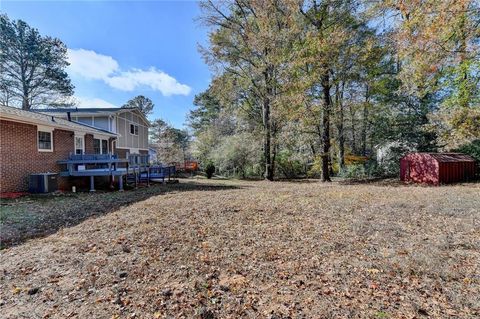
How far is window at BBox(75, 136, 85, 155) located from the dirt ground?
906cm

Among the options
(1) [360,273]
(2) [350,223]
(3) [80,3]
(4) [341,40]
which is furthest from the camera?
(4) [341,40]

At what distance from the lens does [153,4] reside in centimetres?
1025

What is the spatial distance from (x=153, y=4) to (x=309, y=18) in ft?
30.9

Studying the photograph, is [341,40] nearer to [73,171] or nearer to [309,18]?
[309,18]

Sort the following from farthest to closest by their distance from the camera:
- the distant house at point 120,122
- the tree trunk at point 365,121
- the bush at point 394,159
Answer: the tree trunk at point 365,121 → the bush at point 394,159 → the distant house at point 120,122

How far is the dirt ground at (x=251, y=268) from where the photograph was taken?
8.64 ft

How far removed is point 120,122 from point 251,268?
19203 millimetres

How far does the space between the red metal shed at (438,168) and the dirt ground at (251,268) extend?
9.01 metres

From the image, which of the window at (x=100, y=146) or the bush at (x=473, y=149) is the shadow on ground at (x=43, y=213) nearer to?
the window at (x=100, y=146)

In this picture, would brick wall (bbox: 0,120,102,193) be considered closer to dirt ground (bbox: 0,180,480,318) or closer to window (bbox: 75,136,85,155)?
window (bbox: 75,136,85,155)

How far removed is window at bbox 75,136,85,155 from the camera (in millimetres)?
13469

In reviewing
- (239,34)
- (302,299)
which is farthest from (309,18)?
(302,299)

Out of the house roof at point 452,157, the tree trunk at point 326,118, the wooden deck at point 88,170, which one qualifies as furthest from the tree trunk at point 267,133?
the wooden deck at point 88,170

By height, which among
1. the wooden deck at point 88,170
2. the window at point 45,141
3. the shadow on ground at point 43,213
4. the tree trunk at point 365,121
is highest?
the tree trunk at point 365,121
